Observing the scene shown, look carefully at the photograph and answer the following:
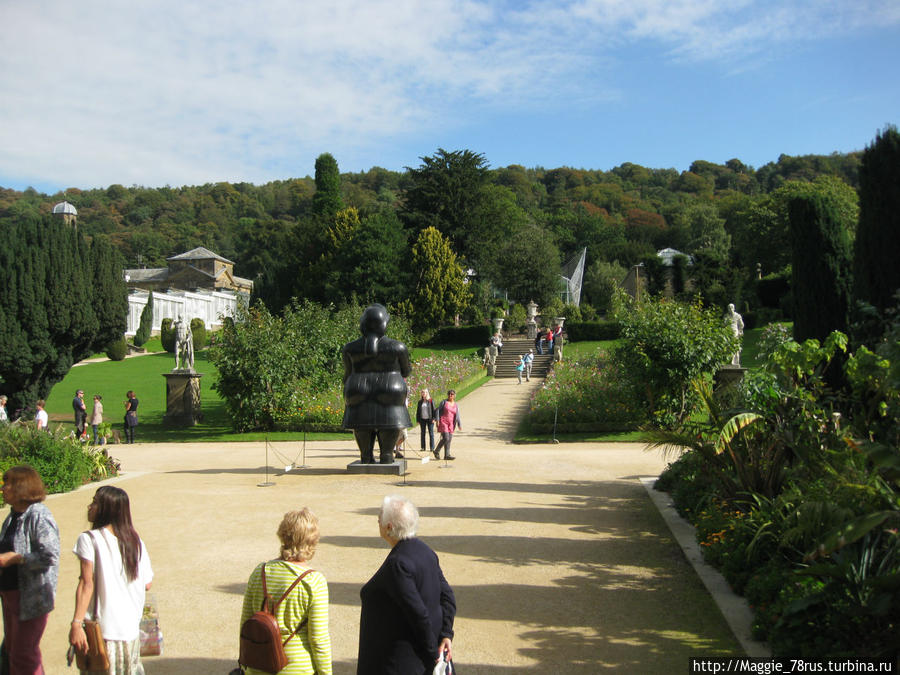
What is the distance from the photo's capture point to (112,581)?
3.77 metres

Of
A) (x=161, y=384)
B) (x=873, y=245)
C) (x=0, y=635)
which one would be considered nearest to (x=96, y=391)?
(x=161, y=384)

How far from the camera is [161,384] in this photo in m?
32.3

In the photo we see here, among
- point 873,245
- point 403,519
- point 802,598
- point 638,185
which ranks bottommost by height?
point 802,598

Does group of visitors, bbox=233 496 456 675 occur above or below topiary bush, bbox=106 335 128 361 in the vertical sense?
below

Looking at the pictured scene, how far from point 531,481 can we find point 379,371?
3186 mm

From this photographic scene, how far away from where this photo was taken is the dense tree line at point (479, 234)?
47.7 meters

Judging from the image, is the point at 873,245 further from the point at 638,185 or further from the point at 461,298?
the point at 638,185

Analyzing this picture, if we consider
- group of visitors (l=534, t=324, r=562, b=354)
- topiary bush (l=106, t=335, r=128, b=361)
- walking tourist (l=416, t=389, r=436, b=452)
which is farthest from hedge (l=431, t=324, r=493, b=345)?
walking tourist (l=416, t=389, r=436, b=452)

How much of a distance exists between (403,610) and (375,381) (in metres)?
8.48

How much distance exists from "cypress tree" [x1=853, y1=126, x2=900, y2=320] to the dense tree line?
443mm

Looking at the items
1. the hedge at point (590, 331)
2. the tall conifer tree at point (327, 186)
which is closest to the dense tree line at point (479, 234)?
the tall conifer tree at point (327, 186)

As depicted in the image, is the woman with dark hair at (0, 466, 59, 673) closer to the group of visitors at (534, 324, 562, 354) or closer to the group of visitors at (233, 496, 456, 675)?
the group of visitors at (233, 496, 456, 675)

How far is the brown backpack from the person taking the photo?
10.3 feet

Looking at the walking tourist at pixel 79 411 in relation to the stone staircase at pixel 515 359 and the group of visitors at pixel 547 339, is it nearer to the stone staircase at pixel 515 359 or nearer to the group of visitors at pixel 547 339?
the stone staircase at pixel 515 359
